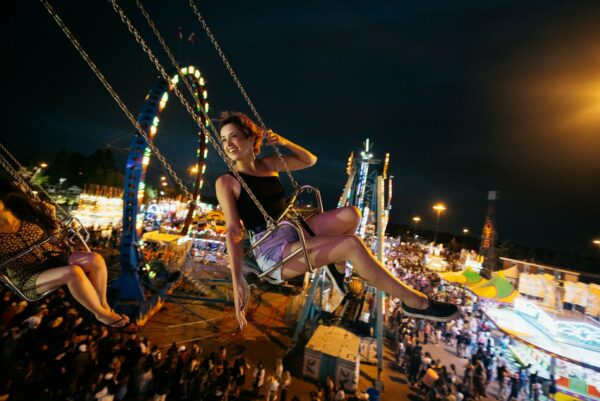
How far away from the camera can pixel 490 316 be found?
12898 millimetres

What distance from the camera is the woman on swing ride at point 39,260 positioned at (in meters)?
2.56

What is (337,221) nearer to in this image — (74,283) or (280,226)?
(280,226)

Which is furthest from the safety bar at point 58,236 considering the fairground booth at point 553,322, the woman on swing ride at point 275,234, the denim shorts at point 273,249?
the fairground booth at point 553,322

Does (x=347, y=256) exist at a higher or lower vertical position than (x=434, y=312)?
higher

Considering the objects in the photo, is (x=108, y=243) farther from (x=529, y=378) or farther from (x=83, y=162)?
(x=83, y=162)

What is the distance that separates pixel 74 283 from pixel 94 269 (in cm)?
22

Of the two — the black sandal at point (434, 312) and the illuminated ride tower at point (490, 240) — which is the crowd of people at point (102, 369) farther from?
the illuminated ride tower at point (490, 240)

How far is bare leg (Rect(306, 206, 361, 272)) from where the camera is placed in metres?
2.97

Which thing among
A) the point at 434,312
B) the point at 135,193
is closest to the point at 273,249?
the point at 434,312

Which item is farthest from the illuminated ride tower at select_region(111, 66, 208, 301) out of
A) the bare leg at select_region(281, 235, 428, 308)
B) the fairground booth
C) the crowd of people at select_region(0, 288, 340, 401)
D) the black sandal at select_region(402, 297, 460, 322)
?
the fairground booth

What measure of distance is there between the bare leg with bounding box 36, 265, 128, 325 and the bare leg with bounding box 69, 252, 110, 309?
0.08 metres

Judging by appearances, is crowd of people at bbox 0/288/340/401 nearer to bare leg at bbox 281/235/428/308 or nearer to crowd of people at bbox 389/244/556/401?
crowd of people at bbox 389/244/556/401

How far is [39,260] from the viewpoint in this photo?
8.93 feet

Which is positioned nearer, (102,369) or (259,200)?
(259,200)
